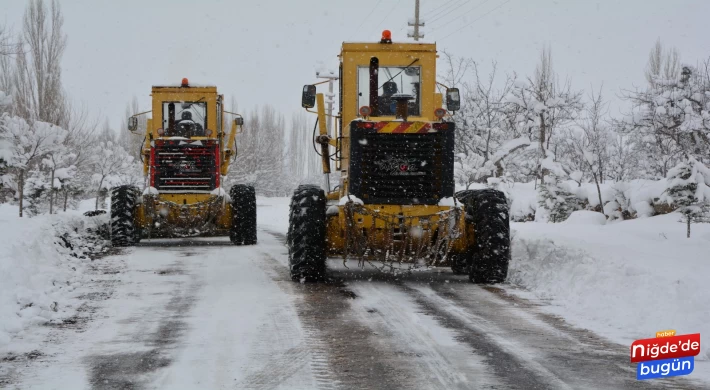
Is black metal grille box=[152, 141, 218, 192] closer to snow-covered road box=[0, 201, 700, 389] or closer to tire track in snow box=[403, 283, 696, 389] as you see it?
snow-covered road box=[0, 201, 700, 389]

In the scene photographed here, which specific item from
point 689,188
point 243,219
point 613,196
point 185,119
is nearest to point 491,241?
point 243,219

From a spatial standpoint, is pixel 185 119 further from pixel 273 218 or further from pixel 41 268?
pixel 273 218

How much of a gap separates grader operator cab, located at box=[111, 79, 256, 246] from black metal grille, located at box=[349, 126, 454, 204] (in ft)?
21.0

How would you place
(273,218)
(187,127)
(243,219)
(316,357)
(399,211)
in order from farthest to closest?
(273,218) < (187,127) < (243,219) < (399,211) < (316,357)

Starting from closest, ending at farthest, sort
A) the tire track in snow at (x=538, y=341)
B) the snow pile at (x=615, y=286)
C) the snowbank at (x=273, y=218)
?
the tire track in snow at (x=538, y=341) < the snow pile at (x=615, y=286) < the snowbank at (x=273, y=218)

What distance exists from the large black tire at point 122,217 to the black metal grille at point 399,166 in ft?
22.7

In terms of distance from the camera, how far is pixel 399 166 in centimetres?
955

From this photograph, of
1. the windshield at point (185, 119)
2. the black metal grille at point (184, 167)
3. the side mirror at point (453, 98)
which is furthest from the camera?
the windshield at point (185, 119)

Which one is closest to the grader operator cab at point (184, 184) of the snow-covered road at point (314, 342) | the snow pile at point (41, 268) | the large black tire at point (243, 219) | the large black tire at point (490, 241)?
the large black tire at point (243, 219)

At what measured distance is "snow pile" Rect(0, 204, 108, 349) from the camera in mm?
6777

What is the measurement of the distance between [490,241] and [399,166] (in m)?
1.48

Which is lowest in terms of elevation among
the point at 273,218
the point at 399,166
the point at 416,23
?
the point at 273,218

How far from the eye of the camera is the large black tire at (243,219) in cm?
1569

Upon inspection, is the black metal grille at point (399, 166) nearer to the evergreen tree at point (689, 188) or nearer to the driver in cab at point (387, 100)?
the driver in cab at point (387, 100)
